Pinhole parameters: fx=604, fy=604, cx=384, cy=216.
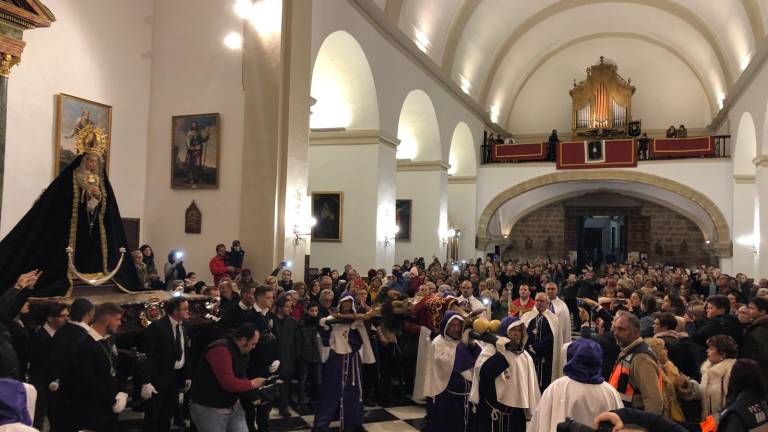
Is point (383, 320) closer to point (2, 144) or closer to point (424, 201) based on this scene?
point (2, 144)

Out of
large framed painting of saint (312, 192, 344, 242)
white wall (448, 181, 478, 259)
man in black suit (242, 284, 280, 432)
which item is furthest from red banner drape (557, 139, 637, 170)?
man in black suit (242, 284, 280, 432)

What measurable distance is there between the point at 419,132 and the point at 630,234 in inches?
556

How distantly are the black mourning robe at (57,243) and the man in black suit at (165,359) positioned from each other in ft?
3.84

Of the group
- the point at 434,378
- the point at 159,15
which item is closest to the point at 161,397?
the point at 434,378

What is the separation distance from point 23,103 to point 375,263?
8.24 meters

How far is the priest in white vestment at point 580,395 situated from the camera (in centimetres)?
373

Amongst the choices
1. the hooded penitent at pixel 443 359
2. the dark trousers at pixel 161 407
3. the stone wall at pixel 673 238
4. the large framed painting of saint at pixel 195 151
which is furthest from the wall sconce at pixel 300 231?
the stone wall at pixel 673 238

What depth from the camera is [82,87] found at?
9.74 meters

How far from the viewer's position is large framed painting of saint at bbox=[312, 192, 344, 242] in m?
15.0

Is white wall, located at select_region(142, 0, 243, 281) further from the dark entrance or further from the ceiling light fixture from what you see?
the dark entrance

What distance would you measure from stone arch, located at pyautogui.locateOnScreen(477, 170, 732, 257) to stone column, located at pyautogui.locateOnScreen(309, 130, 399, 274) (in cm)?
933

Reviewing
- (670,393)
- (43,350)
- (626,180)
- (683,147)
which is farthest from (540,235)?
(43,350)

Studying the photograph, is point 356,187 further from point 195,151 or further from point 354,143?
point 195,151

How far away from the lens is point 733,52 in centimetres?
2006
